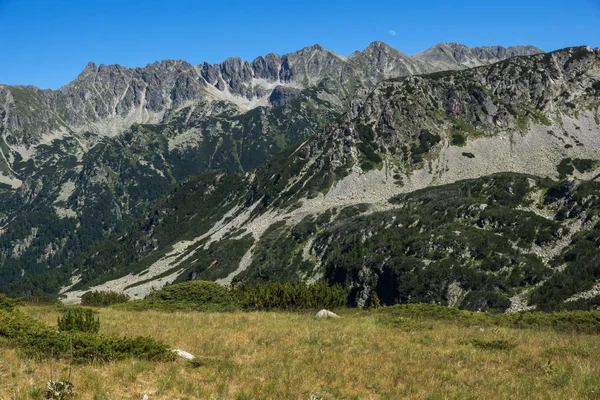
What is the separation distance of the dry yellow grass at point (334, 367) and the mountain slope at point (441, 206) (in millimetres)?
55952

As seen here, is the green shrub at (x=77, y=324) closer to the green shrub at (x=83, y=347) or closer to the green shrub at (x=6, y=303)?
the green shrub at (x=83, y=347)

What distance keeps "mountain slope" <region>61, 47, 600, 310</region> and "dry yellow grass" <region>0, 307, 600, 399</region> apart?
5595 cm

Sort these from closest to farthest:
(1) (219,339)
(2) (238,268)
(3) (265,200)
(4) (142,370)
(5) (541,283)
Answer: (4) (142,370) → (1) (219,339) → (5) (541,283) → (2) (238,268) → (3) (265,200)

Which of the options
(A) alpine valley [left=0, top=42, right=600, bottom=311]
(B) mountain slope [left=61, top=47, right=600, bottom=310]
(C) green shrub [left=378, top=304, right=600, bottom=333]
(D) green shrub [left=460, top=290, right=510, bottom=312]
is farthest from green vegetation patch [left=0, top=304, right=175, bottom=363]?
(B) mountain slope [left=61, top=47, right=600, bottom=310]

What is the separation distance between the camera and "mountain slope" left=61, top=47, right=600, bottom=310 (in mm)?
80625

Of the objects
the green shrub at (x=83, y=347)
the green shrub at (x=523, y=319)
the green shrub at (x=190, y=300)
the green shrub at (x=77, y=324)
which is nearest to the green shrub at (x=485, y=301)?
the green shrub at (x=523, y=319)

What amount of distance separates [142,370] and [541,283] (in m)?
74.6

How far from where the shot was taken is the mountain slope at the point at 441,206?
80.6 meters

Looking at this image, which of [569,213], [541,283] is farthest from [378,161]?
Answer: [541,283]

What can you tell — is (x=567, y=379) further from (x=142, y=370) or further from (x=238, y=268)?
(x=238, y=268)

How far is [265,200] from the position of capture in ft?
624

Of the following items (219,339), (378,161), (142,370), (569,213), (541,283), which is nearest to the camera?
(142,370)

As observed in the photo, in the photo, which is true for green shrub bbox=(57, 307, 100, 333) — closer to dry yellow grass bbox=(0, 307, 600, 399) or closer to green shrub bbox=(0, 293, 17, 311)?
dry yellow grass bbox=(0, 307, 600, 399)

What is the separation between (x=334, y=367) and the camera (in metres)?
14.7
